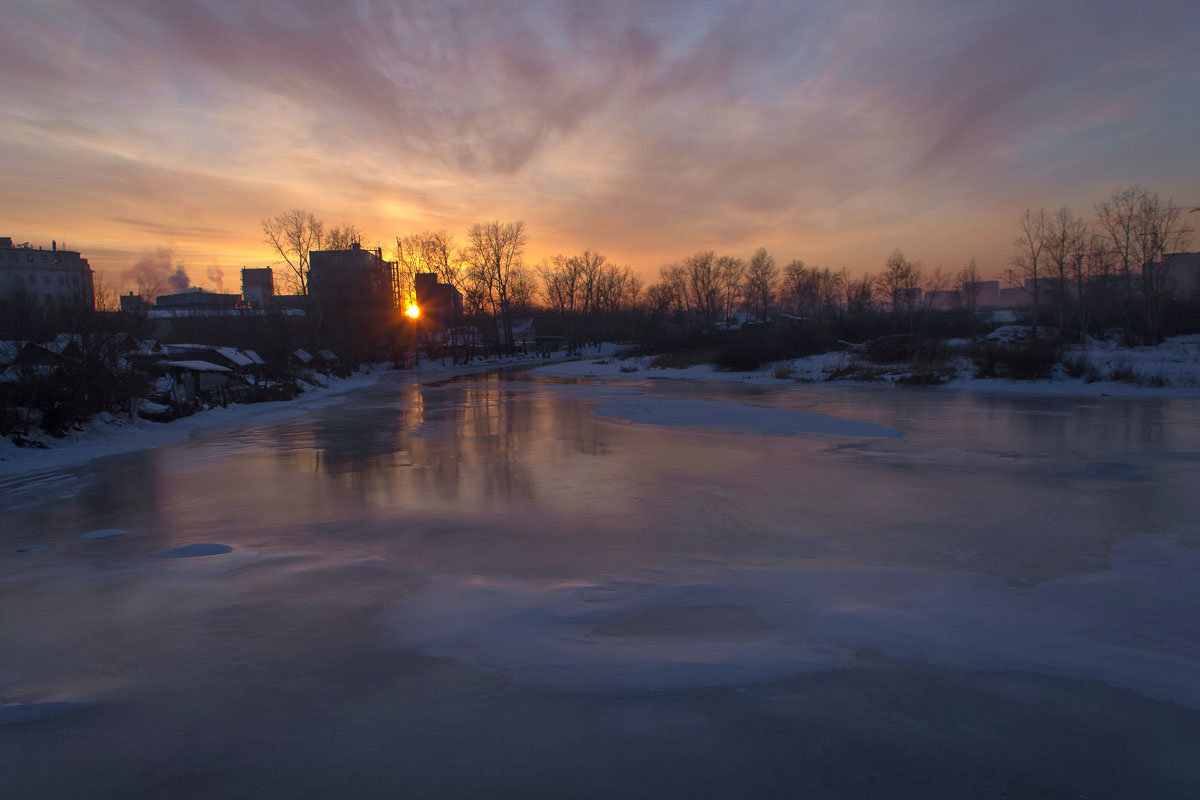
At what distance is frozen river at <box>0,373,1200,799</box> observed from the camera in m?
3.20

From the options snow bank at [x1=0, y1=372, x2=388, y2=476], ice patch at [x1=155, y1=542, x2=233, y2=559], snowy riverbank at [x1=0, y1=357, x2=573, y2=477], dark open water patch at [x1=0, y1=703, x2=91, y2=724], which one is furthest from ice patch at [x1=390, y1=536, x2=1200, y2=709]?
snowy riverbank at [x1=0, y1=357, x2=573, y2=477]

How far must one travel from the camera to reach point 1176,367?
25375 millimetres

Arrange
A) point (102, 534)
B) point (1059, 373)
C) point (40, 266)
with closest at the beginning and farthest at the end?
point (102, 534) < point (1059, 373) < point (40, 266)

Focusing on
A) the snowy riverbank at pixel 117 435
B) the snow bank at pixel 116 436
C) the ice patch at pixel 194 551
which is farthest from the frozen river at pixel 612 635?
the snowy riverbank at pixel 117 435

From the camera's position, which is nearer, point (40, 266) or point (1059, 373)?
point (1059, 373)

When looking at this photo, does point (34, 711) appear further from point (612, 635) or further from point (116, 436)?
point (116, 436)

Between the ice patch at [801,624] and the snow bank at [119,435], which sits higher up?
the snow bank at [119,435]

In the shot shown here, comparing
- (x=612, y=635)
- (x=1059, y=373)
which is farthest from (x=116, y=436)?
(x=1059, y=373)

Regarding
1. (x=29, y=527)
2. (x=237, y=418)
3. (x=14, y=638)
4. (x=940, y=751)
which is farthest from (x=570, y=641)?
(x=237, y=418)

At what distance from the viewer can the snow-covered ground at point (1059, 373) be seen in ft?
79.2

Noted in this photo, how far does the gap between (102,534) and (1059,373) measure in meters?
30.7

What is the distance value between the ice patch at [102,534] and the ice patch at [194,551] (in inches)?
47.8

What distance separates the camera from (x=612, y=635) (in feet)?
15.3

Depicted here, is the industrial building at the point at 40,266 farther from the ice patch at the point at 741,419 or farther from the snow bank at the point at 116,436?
the ice patch at the point at 741,419
